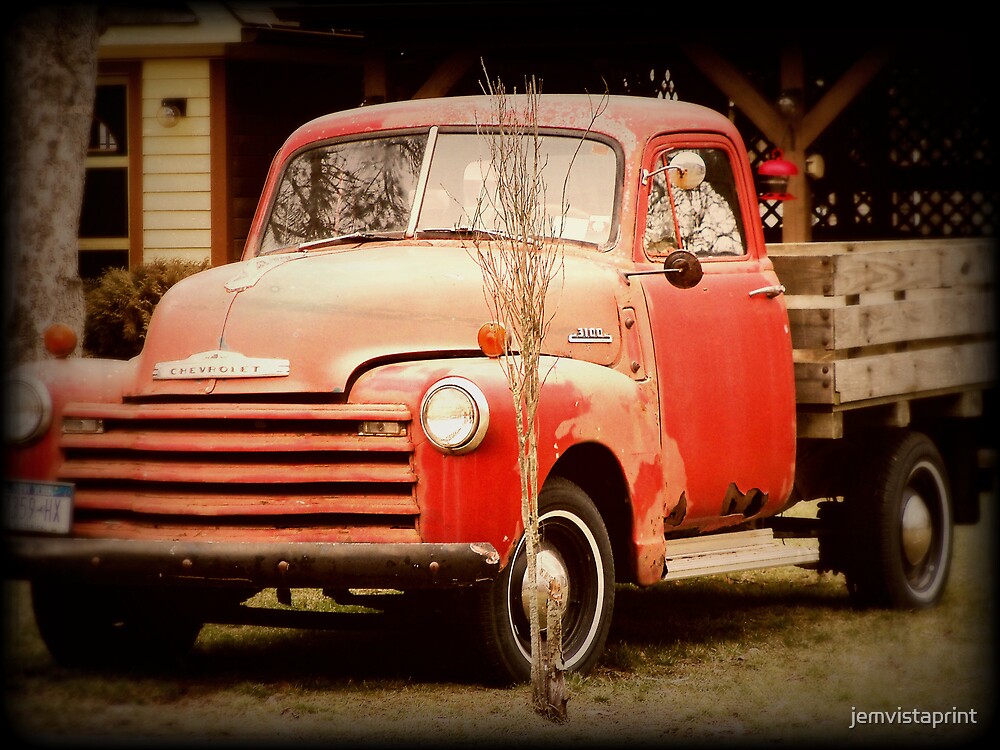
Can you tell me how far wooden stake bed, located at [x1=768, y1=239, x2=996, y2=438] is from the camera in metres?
6.90

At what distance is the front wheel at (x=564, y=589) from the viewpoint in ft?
17.0

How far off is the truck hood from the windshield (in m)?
0.30

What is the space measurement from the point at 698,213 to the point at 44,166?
12.5 feet

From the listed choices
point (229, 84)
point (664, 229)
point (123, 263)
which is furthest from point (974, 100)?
point (664, 229)

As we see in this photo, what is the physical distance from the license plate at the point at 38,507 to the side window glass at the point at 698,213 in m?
2.42

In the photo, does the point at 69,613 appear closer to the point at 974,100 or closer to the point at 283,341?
the point at 283,341

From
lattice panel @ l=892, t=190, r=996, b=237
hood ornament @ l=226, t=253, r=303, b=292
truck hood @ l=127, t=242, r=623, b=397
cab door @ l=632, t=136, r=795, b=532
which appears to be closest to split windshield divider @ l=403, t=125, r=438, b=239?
truck hood @ l=127, t=242, r=623, b=397

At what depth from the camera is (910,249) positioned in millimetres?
7566

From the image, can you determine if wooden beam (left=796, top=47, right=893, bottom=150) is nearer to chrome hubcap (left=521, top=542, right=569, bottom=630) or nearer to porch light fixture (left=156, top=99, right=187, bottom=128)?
porch light fixture (left=156, top=99, right=187, bottom=128)

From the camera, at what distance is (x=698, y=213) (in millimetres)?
6512

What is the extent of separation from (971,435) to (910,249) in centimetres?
119

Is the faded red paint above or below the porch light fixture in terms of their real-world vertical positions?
below

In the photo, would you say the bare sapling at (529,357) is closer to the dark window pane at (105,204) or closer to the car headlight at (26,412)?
the car headlight at (26,412)

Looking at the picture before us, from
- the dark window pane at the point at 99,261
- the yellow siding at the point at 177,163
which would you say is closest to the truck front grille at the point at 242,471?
the dark window pane at the point at 99,261
